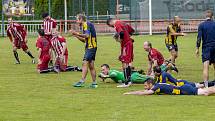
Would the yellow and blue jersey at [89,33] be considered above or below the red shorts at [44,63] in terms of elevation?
above

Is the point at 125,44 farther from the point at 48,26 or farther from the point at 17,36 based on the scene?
the point at 17,36

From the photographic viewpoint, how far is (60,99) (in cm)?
1473

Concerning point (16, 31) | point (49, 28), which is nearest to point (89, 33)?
→ point (49, 28)

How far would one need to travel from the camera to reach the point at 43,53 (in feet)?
74.8

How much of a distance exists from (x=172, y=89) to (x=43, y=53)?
8.63 meters

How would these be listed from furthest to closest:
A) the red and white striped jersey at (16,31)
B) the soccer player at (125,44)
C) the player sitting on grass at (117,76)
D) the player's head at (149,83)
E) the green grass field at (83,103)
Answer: the red and white striped jersey at (16,31), the player sitting on grass at (117,76), the soccer player at (125,44), the player's head at (149,83), the green grass field at (83,103)

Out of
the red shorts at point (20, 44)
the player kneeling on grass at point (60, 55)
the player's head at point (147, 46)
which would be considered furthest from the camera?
the red shorts at point (20, 44)

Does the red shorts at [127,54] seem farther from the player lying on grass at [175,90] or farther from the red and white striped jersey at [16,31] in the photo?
the red and white striped jersey at [16,31]

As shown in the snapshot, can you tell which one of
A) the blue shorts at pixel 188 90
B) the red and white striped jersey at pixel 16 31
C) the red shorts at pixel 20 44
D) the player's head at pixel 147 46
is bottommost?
the blue shorts at pixel 188 90

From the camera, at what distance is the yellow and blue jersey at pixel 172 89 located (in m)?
15.1

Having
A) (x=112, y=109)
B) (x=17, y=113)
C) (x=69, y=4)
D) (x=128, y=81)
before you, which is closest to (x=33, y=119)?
(x=17, y=113)

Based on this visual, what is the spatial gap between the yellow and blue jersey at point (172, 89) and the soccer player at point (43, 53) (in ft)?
26.0

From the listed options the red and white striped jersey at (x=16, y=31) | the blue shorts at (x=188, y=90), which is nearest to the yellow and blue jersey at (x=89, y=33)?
the blue shorts at (x=188, y=90)

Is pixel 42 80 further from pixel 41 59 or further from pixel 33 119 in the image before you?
pixel 33 119
